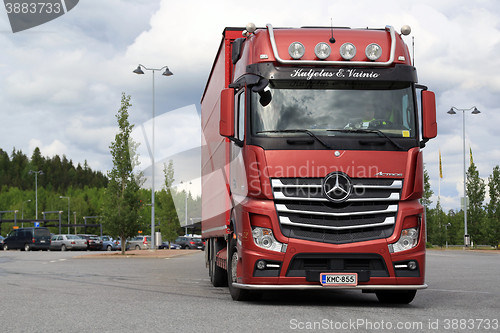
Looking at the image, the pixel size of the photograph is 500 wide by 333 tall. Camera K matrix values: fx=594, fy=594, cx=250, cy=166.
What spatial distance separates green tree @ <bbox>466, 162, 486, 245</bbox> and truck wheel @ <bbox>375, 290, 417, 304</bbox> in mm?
43185

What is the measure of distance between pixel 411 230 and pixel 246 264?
231cm

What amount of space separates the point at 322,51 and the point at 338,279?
10.6 ft

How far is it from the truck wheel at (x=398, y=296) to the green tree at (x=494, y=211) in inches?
1617

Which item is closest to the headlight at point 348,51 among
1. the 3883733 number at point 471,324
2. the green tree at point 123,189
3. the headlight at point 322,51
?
the headlight at point 322,51

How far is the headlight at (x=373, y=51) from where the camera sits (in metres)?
8.54

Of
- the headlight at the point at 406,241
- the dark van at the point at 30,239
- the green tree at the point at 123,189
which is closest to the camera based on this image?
the headlight at the point at 406,241

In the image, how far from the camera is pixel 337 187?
800 cm

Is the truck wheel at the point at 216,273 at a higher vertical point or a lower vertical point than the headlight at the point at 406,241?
lower

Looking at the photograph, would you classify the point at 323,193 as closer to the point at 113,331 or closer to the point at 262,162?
the point at 262,162

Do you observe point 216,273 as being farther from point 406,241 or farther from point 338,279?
point 406,241

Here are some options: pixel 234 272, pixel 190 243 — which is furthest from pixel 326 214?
pixel 190 243

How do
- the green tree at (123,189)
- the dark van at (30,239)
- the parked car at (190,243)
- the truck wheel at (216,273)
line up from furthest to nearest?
1. the parked car at (190,243)
2. the dark van at (30,239)
3. the green tree at (123,189)
4. the truck wheel at (216,273)

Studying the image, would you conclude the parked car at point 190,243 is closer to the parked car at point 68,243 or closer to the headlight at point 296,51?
the parked car at point 68,243

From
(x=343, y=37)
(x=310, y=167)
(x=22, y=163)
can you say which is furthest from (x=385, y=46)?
(x=22, y=163)
